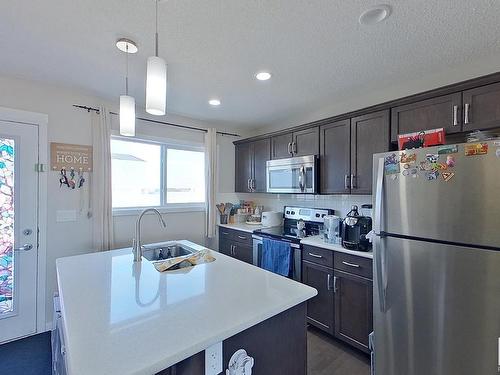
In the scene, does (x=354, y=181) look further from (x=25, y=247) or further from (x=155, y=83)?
(x=25, y=247)

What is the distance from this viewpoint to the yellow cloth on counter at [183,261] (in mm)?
1680

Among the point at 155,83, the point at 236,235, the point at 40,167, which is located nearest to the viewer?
the point at 155,83

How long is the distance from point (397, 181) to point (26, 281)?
3403 millimetres

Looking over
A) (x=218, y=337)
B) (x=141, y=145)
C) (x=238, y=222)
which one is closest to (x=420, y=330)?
(x=218, y=337)

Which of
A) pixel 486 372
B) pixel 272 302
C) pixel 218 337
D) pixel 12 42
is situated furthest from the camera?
pixel 12 42

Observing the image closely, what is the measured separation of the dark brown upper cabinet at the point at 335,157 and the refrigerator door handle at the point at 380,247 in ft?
2.39

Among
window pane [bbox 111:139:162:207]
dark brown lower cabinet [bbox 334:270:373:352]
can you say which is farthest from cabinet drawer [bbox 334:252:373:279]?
window pane [bbox 111:139:162:207]

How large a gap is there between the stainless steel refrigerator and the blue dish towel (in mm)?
1019

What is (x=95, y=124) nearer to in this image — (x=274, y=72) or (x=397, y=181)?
(x=274, y=72)

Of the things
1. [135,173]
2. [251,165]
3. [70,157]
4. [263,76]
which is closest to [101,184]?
[70,157]

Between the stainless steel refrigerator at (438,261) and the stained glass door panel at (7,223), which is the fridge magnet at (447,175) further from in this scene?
the stained glass door panel at (7,223)

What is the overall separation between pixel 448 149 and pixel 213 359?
1.68 m

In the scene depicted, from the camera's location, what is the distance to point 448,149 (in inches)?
59.6

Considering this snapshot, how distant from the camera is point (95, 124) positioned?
2801mm
